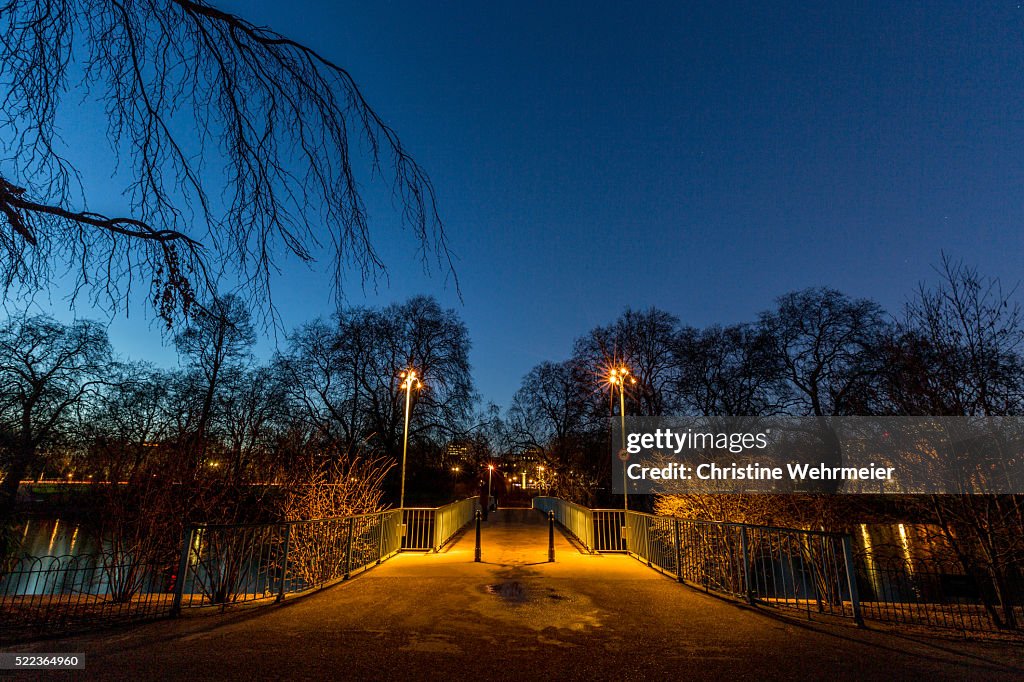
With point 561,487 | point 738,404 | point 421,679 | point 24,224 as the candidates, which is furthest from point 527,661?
point 561,487

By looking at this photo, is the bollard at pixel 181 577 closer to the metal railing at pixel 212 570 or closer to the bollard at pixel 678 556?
the metal railing at pixel 212 570

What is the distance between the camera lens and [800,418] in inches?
770

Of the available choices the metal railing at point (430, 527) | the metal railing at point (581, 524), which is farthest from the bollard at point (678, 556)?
the metal railing at point (430, 527)

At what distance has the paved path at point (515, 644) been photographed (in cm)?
405

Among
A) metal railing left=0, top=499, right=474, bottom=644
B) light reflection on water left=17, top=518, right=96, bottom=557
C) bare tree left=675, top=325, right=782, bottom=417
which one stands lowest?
light reflection on water left=17, top=518, right=96, bottom=557

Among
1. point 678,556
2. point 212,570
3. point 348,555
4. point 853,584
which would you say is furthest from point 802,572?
point 212,570

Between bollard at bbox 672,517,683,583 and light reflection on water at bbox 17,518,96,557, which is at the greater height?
bollard at bbox 672,517,683,583

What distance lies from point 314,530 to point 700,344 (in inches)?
881

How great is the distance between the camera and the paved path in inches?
160

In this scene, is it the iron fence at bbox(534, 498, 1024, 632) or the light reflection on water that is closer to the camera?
the iron fence at bbox(534, 498, 1024, 632)

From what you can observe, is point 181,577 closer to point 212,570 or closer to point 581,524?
point 212,570

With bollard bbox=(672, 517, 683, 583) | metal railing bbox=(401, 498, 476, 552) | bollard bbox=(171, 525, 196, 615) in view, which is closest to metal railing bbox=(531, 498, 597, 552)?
metal railing bbox=(401, 498, 476, 552)

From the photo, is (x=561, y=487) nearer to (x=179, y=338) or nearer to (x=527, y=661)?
(x=527, y=661)

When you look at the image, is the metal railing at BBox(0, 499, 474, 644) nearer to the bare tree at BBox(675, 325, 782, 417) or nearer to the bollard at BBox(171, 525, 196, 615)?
the bollard at BBox(171, 525, 196, 615)
